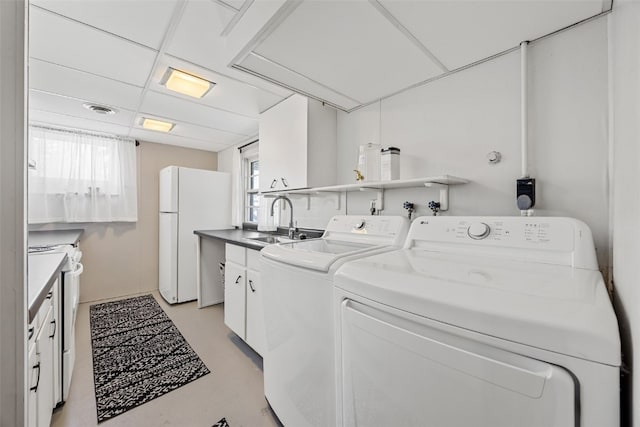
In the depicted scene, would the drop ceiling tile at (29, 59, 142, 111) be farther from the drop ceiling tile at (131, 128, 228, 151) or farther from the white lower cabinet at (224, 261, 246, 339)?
the white lower cabinet at (224, 261, 246, 339)

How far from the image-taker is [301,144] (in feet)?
6.88

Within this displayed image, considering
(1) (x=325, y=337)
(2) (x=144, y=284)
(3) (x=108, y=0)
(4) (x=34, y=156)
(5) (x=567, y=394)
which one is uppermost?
(3) (x=108, y=0)

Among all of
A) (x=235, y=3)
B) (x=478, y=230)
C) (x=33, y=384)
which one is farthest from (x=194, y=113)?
(x=478, y=230)

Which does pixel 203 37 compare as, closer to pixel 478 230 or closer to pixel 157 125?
pixel 478 230

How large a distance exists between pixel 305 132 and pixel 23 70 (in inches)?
68.2

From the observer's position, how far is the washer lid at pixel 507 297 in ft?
1.64

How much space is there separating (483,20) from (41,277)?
217 cm

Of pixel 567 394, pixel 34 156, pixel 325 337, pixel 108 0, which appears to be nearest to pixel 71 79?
pixel 108 0

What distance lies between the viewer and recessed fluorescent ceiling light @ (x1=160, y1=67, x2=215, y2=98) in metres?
1.89

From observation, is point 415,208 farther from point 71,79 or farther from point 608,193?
point 71,79

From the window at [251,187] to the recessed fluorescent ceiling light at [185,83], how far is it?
1412 mm

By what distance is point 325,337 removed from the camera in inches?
41.0

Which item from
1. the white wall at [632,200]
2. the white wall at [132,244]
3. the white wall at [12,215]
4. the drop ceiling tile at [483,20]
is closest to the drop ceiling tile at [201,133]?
the white wall at [132,244]

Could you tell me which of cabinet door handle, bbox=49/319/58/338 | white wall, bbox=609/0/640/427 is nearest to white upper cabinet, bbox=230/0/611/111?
white wall, bbox=609/0/640/427
